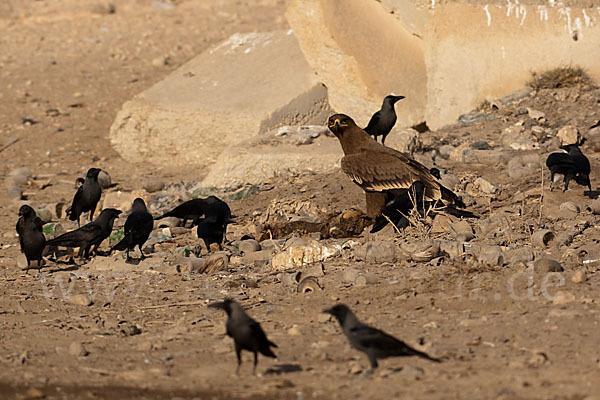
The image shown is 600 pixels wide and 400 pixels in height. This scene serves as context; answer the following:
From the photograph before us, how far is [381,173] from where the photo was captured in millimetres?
7609

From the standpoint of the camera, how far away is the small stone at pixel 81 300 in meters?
6.34

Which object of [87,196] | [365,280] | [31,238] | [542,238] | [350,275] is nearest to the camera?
[365,280]

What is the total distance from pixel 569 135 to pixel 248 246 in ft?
13.6

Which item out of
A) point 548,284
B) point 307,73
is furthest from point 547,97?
point 548,284

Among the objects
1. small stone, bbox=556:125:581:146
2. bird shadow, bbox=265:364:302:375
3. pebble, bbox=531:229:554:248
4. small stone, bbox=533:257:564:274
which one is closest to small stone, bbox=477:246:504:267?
small stone, bbox=533:257:564:274

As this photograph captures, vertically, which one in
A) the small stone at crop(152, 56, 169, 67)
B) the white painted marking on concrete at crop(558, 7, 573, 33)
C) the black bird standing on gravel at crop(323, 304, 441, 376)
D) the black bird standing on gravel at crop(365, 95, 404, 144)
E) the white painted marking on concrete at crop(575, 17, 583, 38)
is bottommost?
the black bird standing on gravel at crop(323, 304, 441, 376)

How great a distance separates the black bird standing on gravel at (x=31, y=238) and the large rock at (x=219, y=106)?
416cm

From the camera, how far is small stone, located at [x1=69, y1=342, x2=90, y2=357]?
503cm

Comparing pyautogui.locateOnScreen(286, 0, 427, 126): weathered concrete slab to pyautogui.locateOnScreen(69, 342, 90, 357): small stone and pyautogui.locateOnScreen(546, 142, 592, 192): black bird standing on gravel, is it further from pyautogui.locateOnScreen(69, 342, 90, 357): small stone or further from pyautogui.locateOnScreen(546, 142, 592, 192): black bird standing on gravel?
pyautogui.locateOnScreen(69, 342, 90, 357): small stone

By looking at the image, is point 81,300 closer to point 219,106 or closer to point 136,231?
point 136,231

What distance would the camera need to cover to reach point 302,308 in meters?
5.83

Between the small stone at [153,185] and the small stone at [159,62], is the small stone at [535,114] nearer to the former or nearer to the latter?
the small stone at [153,185]

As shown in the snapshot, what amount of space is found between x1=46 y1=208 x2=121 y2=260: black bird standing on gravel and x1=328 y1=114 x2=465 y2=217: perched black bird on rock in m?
2.19

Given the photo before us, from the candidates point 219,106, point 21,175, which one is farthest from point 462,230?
point 21,175
